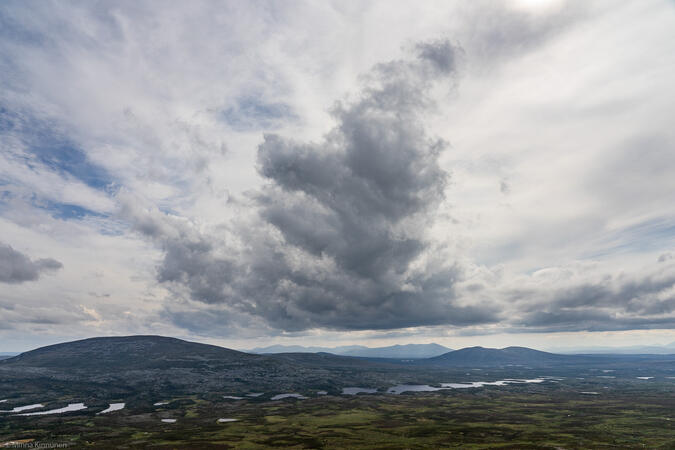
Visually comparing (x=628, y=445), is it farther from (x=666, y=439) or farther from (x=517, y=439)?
(x=517, y=439)

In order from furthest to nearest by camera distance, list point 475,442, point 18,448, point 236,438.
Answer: point 236,438, point 475,442, point 18,448

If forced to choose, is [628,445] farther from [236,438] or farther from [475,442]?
[236,438]

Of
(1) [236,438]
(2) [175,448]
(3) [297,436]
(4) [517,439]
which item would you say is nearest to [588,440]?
(4) [517,439]

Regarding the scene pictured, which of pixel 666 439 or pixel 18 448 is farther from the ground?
pixel 18 448

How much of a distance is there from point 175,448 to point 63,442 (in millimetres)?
59659

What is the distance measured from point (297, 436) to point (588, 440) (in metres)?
139

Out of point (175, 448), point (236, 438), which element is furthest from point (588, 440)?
point (175, 448)

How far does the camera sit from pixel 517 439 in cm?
18850

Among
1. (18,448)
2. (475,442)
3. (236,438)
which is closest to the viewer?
(18,448)

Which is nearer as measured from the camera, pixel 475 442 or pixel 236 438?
pixel 475 442

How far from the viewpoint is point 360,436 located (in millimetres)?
196500

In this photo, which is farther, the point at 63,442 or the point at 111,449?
the point at 63,442

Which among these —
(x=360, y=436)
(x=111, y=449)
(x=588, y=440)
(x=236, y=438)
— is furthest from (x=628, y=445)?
(x=111, y=449)

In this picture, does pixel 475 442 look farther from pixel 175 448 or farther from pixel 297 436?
pixel 175 448
